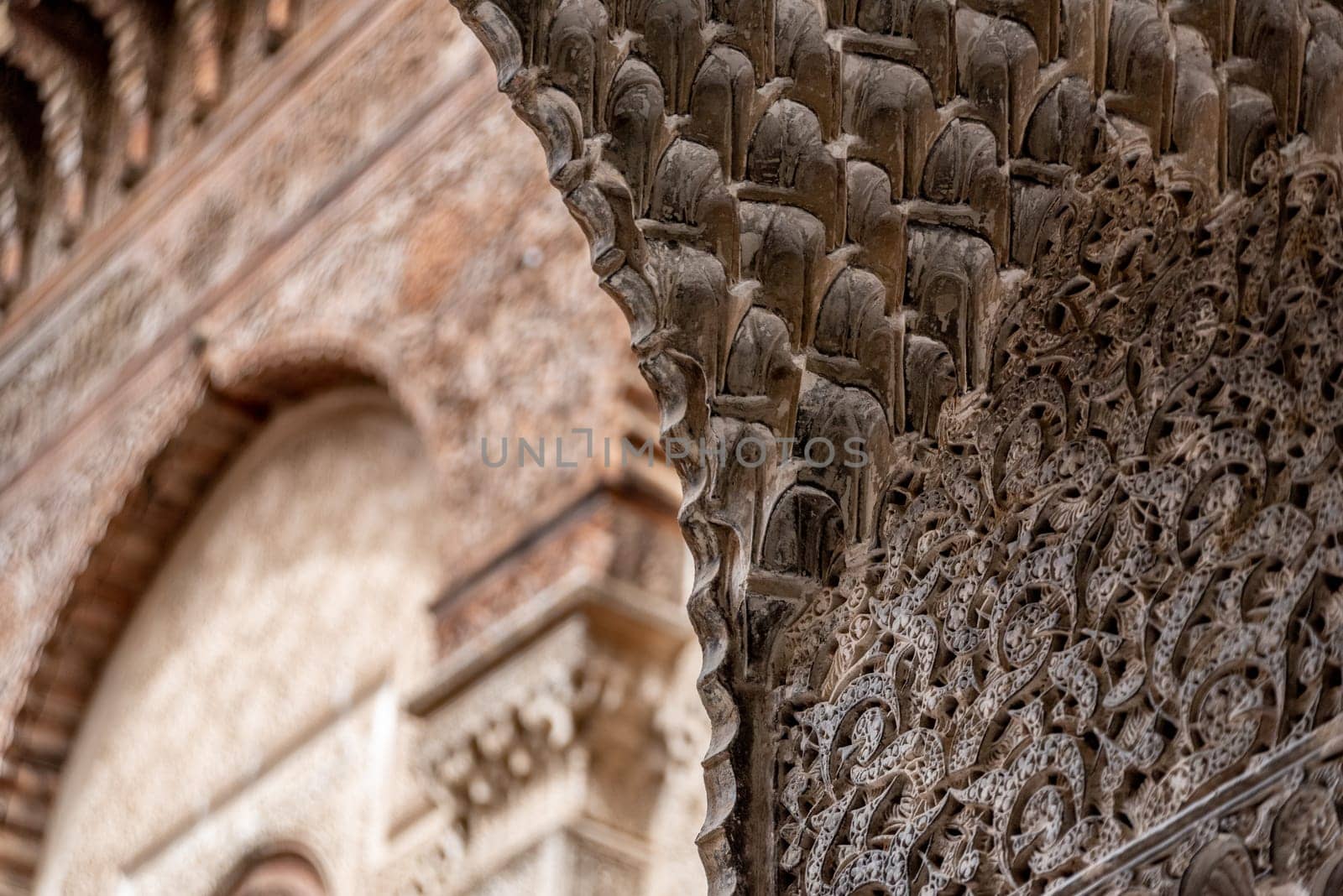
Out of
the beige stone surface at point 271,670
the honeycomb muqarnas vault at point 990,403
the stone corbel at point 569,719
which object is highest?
the beige stone surface at point 271,670

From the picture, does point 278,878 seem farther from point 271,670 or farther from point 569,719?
point 569,719

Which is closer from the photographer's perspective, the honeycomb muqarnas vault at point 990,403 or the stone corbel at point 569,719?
the honeycomb muqarnas vault at point 990,403

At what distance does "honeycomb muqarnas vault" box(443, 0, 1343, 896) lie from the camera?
1.82m

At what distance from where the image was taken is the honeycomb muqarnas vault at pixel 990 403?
1818mm

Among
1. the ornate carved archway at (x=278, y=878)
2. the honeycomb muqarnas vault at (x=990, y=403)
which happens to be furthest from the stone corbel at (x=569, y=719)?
the honeycomb muqarnas vault at (x=990, y=403)

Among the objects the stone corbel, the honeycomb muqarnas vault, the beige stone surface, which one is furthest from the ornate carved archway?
the honeycomb muqarnas vault

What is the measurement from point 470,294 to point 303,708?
3.26 ft

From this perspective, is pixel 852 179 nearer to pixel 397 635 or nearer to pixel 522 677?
pixel 522 677

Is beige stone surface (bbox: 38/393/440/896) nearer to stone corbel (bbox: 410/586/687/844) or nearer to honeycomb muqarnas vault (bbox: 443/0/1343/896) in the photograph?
stone corbel (bbox: 410/586/687/844)

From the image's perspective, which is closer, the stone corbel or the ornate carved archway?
the stone corbel

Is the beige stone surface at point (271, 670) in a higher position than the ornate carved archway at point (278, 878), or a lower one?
higher

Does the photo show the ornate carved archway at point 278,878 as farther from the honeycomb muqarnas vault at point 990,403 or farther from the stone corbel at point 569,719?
the honeycomb muqarnas vault at point 990,403

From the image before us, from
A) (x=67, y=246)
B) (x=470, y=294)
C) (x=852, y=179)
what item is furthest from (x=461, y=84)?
(x=852, y=179)

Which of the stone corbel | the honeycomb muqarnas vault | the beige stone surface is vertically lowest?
the honeycomb muqarnas vault
